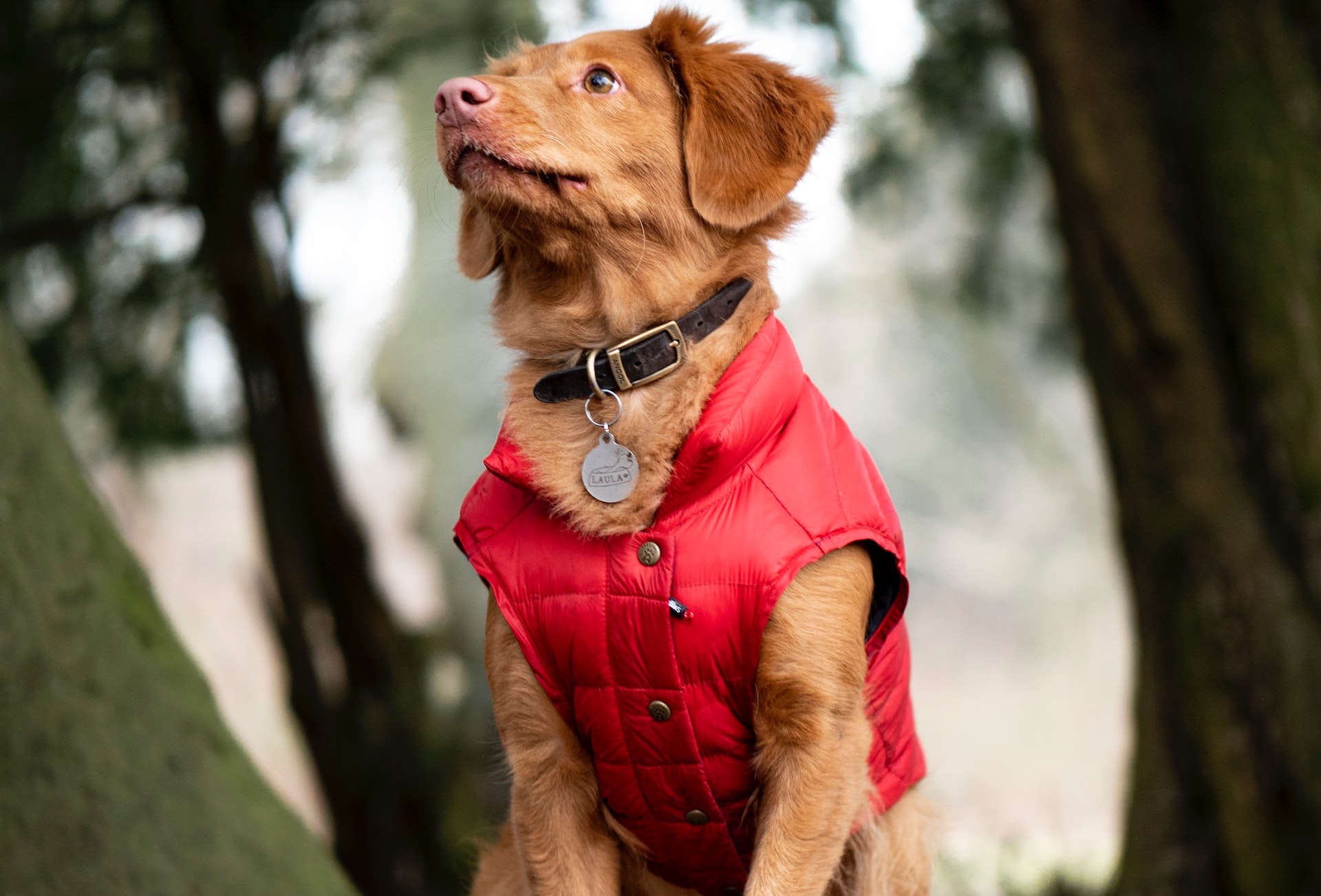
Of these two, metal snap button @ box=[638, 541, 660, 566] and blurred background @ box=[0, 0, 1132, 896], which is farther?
blurred background @ box=[0, 0, 1132, 896]

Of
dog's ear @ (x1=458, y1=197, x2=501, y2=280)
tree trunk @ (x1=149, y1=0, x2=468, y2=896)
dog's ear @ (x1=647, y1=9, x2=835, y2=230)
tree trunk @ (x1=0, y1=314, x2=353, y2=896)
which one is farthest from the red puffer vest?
tree trunk @ (x1=149, y1=0, x2=468, y2=896)

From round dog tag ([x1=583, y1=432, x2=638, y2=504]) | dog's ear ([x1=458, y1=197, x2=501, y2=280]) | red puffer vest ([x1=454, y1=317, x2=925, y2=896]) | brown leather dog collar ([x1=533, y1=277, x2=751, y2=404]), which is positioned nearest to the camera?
red puffer vest ([x1=454, y1=317, x2=925, y2=896])

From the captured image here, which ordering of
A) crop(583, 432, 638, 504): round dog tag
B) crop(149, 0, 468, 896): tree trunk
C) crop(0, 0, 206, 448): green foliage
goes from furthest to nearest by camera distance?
1. crop(149, 0, 468, 896): tree trunk
2. crop(0, 0, 206, 448): green foliage
3. crop(583, 432, 638, 504): round dog tag

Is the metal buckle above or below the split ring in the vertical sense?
above

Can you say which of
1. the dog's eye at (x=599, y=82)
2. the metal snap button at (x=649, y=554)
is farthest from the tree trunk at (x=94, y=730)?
the dog's eye at (x=599, y=82)

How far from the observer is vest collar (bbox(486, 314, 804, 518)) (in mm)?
2123

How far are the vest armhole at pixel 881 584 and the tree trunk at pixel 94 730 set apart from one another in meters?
1.73

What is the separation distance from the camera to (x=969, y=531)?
1439 cm

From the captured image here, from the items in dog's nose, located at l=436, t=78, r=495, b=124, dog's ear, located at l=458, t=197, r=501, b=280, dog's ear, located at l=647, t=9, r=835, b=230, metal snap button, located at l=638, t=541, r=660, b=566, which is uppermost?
dog's nose, located at l=436, t=78, r=495, b=124

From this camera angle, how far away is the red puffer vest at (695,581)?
2.09 meters

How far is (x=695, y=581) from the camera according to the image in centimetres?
208

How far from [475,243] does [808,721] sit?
49.3 inches

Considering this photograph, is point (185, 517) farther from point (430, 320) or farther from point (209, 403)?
point (209, 403)

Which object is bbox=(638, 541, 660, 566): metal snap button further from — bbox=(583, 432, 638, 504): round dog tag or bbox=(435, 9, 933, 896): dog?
bbox=(583, 432, 638, 504): round dog tag
